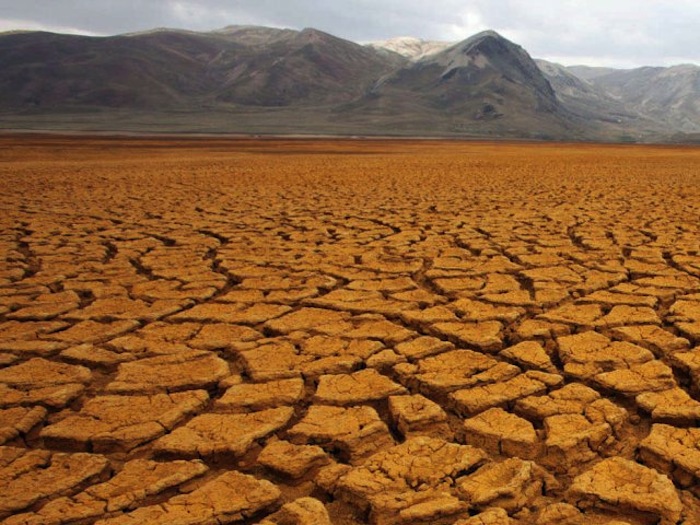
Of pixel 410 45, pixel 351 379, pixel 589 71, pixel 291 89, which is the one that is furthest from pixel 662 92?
pixel 351 379

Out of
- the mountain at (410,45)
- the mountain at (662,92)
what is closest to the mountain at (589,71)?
the mountain at (662,92)

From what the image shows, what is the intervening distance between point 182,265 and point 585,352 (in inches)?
100

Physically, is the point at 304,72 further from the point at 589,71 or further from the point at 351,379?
the point at 589,71

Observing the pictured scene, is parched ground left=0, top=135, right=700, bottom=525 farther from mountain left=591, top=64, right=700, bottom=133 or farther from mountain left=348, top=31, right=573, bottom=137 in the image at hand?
mountain left=591, top=64, right=700, bottom=133

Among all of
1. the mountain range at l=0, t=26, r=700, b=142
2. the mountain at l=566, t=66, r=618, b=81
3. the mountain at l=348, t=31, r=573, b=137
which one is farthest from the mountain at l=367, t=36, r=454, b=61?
the mountain at l=566, t=66, r=618, b=81

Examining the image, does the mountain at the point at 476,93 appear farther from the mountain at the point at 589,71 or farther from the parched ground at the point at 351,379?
the mountain at the point at 589,71

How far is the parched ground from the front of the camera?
141 cm

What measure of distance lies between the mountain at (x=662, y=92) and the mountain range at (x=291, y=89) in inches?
457

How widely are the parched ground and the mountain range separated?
1663 inches

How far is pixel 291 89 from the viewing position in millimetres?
74062

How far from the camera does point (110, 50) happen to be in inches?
3189

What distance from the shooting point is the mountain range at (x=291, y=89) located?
54.9 m

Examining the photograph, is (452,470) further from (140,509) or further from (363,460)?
(140,509)

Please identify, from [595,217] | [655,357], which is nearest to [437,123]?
[595,217]
